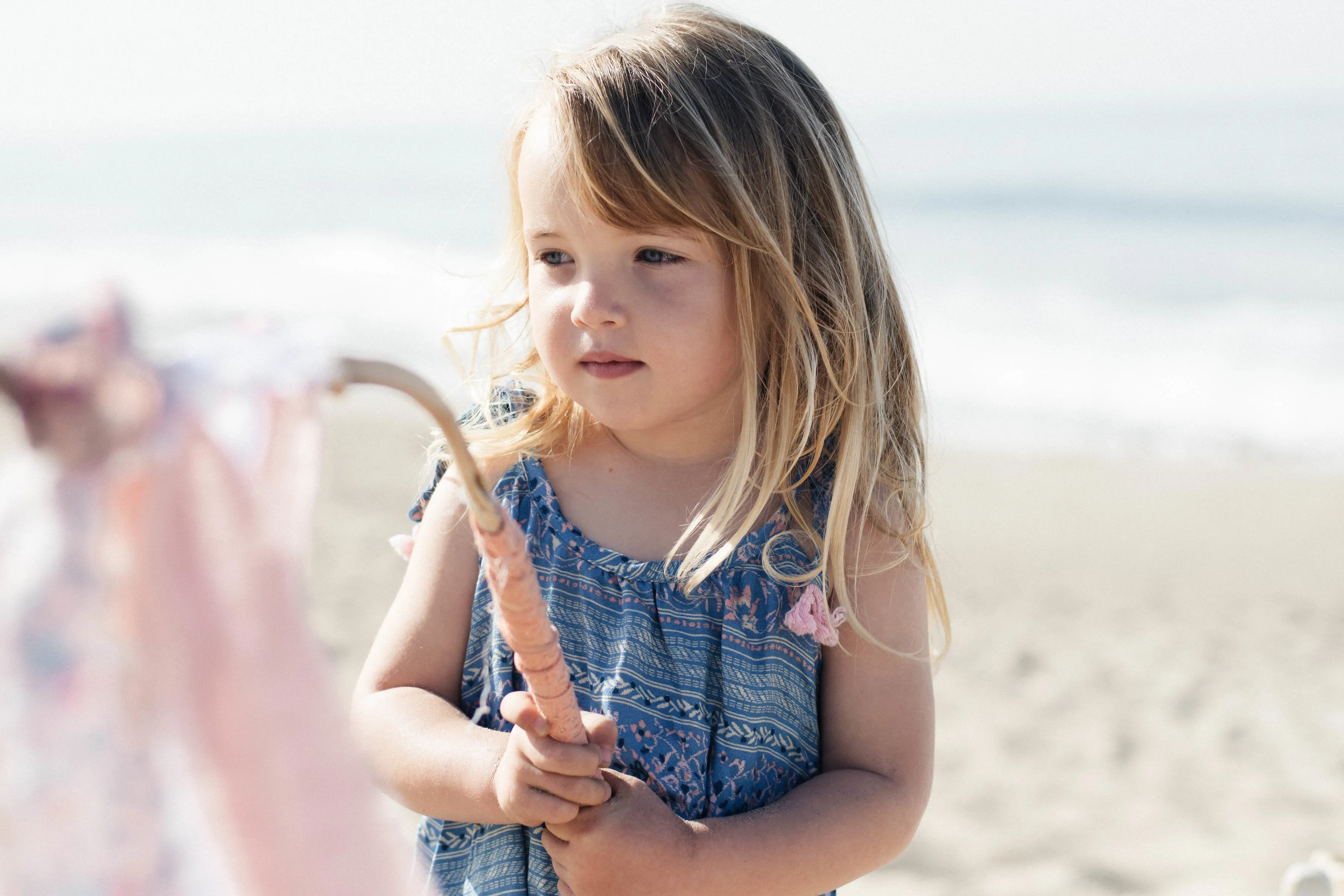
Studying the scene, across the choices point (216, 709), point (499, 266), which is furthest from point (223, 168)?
point (216, 709)

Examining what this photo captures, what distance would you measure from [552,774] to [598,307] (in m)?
0.58

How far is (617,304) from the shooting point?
157cm

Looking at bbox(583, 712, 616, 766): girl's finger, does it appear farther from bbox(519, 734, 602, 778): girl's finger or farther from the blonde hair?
the blonde hair

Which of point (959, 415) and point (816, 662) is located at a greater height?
point (816, 662)

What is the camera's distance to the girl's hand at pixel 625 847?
142 centimetres

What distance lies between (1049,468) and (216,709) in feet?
22.3

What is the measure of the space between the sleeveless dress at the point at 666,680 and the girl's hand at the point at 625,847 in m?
0.12

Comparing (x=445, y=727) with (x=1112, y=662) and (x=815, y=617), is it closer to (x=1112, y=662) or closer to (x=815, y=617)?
(x=815, y=617)

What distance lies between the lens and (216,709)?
681 mm

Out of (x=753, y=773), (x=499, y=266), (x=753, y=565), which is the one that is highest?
(x=499, y=266)

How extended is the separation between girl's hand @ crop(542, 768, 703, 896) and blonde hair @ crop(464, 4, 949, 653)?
328 millimetres

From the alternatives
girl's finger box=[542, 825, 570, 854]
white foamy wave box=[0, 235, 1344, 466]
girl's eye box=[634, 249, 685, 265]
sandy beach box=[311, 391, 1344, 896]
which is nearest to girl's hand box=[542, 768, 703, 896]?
girl's finger box=[542, 825, 570, 854]

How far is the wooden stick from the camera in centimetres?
77

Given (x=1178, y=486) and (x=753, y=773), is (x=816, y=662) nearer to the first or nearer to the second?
(x=753, y=773)
